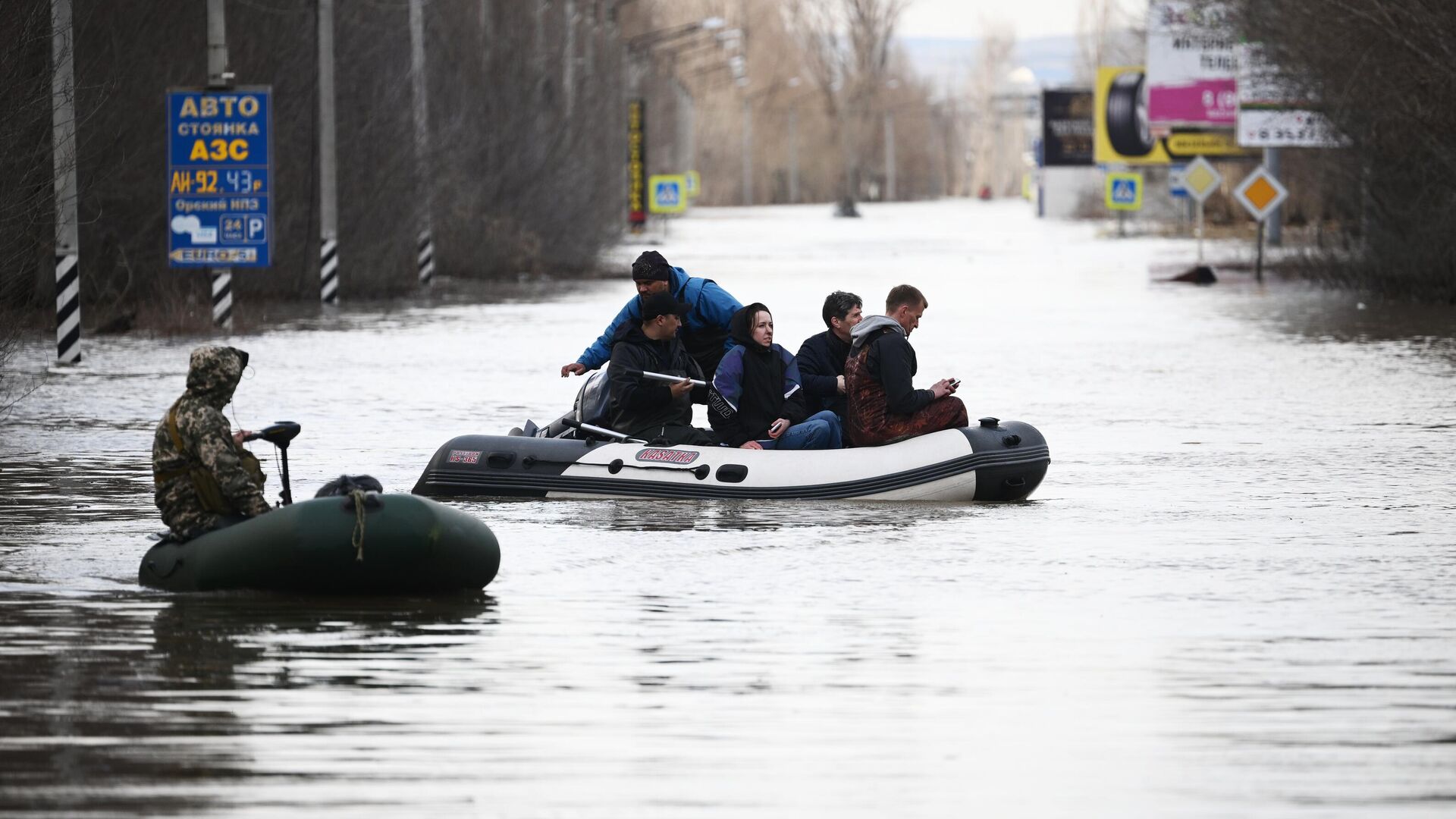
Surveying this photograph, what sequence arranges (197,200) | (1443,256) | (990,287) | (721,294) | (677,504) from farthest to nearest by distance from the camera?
(990,287) → (1443,256) → (197,200) → (721,294) → (677,504)

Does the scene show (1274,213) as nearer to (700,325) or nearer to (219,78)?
(219,78)

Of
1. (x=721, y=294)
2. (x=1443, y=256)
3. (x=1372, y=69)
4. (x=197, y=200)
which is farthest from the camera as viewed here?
(x=1443, y=256)

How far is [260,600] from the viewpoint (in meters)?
11.2

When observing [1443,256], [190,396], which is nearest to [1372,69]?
[1443,256]

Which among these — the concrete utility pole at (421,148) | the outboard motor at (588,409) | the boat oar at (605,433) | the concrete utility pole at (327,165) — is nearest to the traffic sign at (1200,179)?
the concrete utility pole at (421,148)

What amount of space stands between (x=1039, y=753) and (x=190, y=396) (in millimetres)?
4746

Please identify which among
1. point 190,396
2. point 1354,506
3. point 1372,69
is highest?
point 1372,69

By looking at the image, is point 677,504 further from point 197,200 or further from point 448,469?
point 197,200

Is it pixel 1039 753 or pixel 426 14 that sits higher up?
pixel 426 14

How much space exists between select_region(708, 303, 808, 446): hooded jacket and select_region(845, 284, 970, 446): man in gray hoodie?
0.39 m

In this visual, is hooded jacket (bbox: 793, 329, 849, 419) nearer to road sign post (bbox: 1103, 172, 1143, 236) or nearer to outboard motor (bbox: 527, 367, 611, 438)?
outboard motor (bbox: 527, 367, 611, 438)

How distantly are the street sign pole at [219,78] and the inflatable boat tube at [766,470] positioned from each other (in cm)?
1768

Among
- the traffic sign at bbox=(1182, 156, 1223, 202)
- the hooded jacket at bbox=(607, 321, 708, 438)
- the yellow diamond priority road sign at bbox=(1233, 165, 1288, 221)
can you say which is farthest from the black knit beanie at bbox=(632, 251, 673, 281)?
the traffic sign at bbox=(1182, 156, 1223, 202)

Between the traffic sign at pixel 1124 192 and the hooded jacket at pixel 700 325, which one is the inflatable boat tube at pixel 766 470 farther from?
the traffic sign at pixel 1124 192
